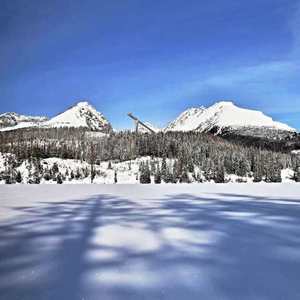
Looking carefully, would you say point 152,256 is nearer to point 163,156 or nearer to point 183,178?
point 183,178

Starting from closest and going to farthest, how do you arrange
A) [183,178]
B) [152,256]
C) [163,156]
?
[152,256] < [183,178] < [163,156]

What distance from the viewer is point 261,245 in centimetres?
257

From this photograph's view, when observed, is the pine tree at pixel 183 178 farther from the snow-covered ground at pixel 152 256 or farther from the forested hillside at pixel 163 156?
the snow-covered ground at pixel 152 256

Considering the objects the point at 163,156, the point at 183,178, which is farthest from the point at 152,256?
the point at 163,156

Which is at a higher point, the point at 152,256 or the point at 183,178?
the point at 152,256

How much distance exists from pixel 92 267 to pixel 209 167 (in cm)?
9108

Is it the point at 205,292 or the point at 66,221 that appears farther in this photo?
the point at 66,221

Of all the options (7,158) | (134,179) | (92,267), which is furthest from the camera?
(7,158)

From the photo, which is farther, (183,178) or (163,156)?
(163,156)

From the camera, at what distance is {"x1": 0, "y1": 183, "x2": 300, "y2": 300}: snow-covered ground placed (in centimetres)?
185

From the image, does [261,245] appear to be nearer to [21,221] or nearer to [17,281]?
[17,281]

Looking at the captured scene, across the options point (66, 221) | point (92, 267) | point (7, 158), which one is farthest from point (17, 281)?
point (7, 158)

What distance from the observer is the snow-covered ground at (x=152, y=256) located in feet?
6.06

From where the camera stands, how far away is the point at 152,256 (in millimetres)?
2383
